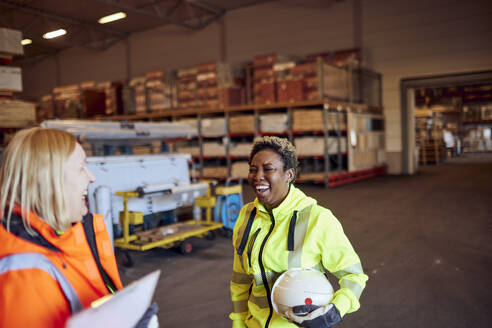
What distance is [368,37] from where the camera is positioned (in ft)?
50.4

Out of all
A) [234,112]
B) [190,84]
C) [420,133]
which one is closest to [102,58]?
[190,84]

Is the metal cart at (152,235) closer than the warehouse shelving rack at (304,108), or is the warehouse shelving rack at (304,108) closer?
the metal cart at (152,235)

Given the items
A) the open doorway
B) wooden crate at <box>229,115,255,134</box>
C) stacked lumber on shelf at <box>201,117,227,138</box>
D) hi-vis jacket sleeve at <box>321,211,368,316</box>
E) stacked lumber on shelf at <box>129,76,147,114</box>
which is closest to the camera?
hi-vis jacket sleeve at <box>321,211,368,316</box>

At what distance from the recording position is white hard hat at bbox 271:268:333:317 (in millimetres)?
1588

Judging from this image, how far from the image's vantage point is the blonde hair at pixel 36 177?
120cm

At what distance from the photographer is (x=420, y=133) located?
22.0m

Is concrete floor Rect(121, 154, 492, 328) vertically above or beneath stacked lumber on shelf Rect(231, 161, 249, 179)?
beneath

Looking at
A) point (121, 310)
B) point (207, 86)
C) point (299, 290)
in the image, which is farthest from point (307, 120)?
point (121, 310)

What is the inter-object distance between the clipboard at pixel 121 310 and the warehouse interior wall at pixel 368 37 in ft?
49.9

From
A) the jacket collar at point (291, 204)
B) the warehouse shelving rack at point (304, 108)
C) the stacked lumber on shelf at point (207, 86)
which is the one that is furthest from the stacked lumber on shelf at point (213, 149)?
the jacket collar at point (291, 204)

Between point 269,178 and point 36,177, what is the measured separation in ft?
3.27

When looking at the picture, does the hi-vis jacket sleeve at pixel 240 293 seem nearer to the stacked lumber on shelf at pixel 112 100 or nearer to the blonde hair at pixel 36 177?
the blonde hair at pixel 36 177

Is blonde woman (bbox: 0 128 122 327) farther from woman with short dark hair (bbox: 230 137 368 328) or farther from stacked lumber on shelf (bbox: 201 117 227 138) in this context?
stacked lumber on shelf (bbox: 201 117 227 138)

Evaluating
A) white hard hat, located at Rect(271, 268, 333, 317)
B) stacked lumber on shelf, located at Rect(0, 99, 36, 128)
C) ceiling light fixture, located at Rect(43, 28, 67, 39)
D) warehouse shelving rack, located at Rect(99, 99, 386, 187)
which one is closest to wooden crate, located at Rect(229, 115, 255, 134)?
warehouse shelving rack, located at Rect(99, 99, 386, 187)
